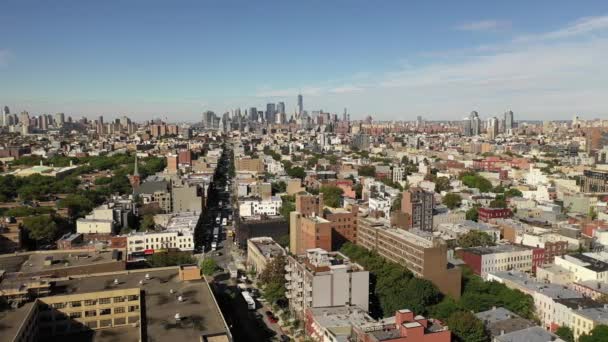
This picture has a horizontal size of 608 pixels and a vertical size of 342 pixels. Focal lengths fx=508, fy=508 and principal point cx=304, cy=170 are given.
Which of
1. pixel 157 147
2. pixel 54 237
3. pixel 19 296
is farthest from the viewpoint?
pixel 157 147

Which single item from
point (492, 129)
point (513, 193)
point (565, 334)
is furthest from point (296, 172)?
point (492, 129)

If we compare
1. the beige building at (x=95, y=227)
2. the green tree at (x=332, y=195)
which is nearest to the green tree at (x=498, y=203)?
the green tree at (x=332, y=195)

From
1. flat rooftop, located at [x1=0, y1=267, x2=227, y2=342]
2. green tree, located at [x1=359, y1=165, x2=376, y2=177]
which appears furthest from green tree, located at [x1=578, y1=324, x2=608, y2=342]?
green tree, located at [x1=359, y1=165, x2=376, y2=177]

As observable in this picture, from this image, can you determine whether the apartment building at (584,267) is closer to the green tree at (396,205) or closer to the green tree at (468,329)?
the green tree at (468,329)

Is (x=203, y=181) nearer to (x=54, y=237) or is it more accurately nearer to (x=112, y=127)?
(x=54, y=237)

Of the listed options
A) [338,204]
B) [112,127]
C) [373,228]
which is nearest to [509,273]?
[373,228]

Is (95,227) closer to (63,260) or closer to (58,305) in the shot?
(63,260)

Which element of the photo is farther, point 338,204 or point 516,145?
point 516,145
